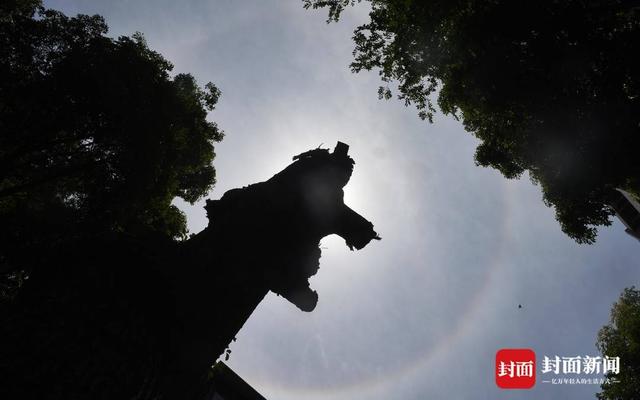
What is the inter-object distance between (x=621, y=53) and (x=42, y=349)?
1411cm

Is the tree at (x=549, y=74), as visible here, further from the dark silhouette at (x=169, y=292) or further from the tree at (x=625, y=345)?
the tree at (x=625, y=345)

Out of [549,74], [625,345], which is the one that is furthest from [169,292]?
[625,345]

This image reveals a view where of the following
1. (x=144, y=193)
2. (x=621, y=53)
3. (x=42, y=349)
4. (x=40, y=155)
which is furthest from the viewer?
(x=144, y=193)

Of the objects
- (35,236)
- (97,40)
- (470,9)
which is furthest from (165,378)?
(97,40)

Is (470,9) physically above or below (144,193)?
above

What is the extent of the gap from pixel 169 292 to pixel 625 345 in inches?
1054

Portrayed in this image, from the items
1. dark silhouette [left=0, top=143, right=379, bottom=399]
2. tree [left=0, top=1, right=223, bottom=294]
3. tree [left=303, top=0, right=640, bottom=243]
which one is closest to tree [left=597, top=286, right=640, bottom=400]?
tree [left=303, top=0, right=640, bottom=243]

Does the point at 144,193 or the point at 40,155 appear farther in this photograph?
the point at 144,193

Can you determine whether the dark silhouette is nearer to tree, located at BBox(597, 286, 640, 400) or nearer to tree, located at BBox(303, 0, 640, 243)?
tree, located at BBox(303, 0, 640, 243)

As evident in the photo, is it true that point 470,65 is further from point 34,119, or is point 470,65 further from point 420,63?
point 34,119

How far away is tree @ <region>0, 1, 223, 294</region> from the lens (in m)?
12.3

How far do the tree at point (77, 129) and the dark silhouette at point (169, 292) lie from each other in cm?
868

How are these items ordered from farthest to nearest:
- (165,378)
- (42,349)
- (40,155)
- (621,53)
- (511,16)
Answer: (40,155)
(511,16)
(621,53)
(165,378)
(42,349)

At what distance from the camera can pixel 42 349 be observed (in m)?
2.56
